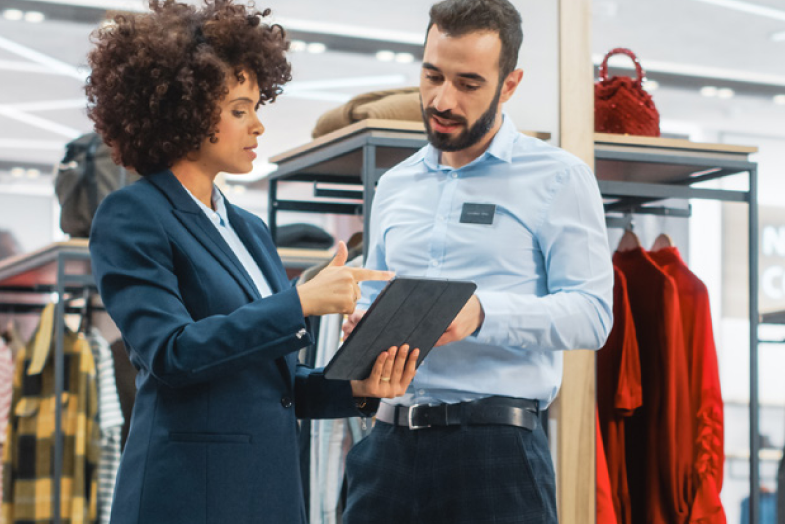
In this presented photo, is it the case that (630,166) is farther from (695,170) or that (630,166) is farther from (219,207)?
(219,207)

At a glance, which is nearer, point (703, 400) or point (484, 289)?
Answer: point (484, 289)

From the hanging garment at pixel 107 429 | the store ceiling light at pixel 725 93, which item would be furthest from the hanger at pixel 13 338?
the store ceiling light at pixel 725 93

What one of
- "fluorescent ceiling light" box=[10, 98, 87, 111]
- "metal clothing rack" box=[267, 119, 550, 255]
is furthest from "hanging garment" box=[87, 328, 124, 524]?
"fluorescent ceiling light" box=[10, 98, 87, 111]

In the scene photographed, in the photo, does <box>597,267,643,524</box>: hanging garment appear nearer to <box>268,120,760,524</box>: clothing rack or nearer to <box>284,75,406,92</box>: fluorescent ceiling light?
<box>268,120,760,524</box>: clothing rack

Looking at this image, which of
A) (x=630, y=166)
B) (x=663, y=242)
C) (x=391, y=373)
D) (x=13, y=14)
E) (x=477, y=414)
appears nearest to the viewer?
(x=391, y=373)

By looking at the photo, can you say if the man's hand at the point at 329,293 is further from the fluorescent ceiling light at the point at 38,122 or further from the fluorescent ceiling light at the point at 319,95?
the fluorescent ceiling light at the point at 38,122

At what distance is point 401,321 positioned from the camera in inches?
60.6

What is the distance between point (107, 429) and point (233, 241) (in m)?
3.02

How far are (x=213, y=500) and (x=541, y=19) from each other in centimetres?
187

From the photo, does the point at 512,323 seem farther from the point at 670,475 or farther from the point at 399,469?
the point at 670,475

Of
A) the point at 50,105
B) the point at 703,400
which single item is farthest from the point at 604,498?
the point at 50,105

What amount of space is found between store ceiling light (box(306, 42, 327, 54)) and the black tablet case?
21.1ft

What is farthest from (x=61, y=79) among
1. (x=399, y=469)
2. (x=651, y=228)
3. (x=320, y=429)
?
(x=399, y=469)

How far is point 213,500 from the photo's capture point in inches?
57.6
